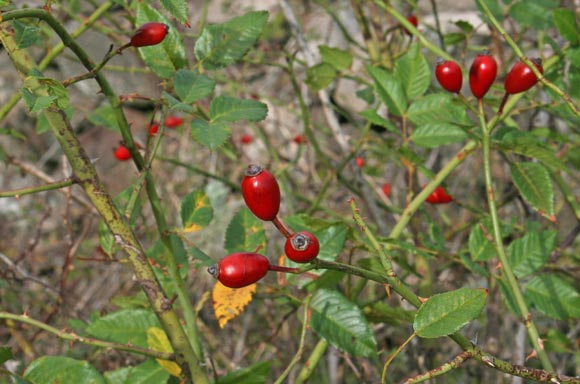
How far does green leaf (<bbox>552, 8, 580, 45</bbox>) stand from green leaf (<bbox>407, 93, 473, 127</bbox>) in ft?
0.70

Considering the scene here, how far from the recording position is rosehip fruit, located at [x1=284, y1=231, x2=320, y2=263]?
67 centimetres

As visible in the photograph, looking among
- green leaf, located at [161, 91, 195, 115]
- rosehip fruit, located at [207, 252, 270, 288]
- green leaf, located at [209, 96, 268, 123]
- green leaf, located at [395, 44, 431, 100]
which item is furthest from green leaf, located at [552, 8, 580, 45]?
rosehip fruit, located at [207, 252, 270, 288]

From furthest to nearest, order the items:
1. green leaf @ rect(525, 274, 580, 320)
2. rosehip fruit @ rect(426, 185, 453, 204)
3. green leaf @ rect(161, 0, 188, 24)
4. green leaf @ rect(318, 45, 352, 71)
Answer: green leaf @ rect(318, 45, 352, 71)
rosehip fruit @ rect(426, 185, 453, 204)
green leaf @ rect(525, 274, 580, 320)
green leaf @ rect(161, 0, 188, 24)

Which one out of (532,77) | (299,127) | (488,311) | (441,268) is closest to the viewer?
(532,77)

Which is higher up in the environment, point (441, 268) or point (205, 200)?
point (205, 200)

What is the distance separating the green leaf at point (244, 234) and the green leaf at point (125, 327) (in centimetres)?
17

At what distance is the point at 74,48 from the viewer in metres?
0.88

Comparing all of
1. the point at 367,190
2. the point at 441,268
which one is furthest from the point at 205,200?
the point at 441,268

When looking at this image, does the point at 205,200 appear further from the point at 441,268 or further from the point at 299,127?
the point at 299,127

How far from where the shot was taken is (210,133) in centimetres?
93

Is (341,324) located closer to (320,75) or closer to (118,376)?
(118,376)

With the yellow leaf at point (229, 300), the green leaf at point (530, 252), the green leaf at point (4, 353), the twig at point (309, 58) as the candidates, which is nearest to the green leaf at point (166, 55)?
the yellow leaf at point (229, 300)

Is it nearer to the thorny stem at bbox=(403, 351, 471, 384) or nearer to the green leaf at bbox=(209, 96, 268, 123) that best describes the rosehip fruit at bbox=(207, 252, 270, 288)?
the thorny stem at bbox=(403, 351, 471, 384)

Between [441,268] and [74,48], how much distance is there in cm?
120
